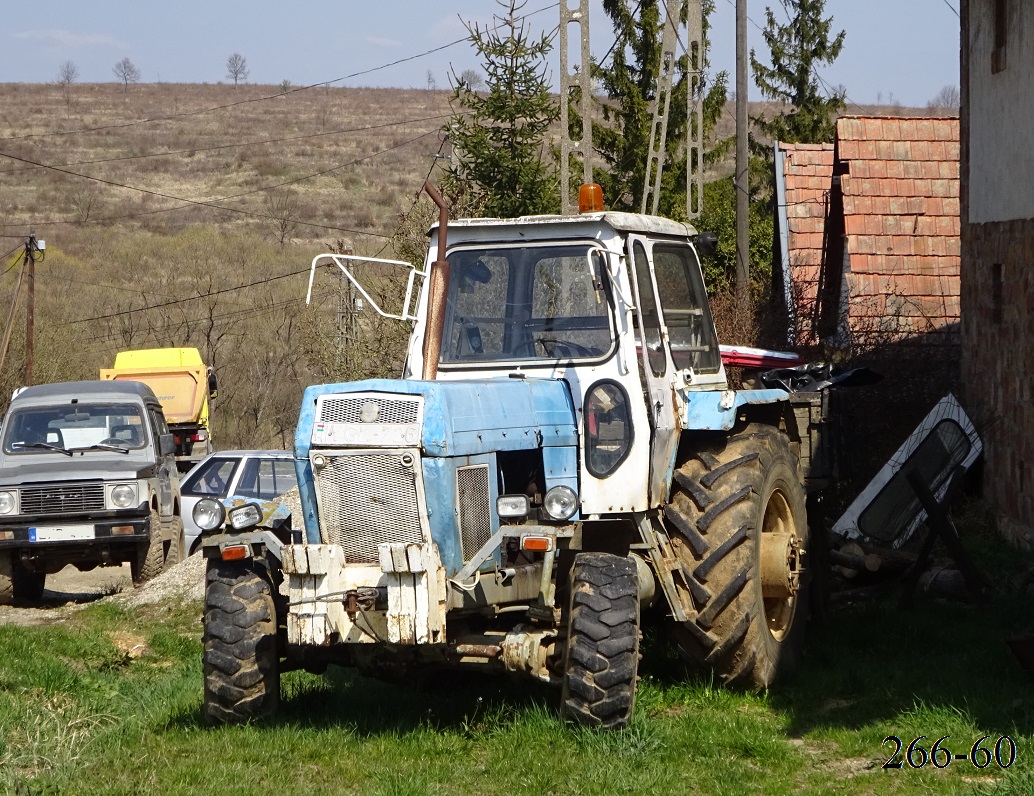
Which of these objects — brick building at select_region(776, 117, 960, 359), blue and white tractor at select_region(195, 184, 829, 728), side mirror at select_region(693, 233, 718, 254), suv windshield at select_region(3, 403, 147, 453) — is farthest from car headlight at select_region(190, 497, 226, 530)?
brick building at select_region(776, 117, 960, 359)

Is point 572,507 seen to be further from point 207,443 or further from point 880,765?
point 207,443

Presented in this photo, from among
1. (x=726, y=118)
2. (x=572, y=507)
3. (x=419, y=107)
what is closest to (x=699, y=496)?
(x=572, y=507)

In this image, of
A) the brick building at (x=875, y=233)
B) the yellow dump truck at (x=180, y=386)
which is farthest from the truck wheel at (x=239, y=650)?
the yellow dump truck at (x=180, y=386)

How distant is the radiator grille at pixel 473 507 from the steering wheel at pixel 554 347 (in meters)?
0.92

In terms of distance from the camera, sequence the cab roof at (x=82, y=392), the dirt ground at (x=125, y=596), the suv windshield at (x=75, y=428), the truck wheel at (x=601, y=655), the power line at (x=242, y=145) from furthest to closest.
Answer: the power line at (x=242, y=145) < the cab roof at (x=82, y=392) < the suv windshield at (x=75, y=428) < the dirt ground at (x=125, y=596) < the truck wheel at (x=601, y=655)

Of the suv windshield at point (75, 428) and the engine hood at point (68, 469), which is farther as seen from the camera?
the suv windshield at point (75, 428)

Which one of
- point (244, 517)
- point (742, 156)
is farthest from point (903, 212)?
point (244, 517)

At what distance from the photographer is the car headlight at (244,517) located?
255 inches

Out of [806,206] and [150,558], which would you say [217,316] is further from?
[150,558]

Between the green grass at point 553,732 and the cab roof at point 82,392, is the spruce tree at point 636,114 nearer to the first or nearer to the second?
the cab roof at point 82,392

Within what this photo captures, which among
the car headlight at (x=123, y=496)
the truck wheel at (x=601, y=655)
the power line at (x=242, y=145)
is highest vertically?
the power line at (x=242, y=145)

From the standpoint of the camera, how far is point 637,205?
23.7m

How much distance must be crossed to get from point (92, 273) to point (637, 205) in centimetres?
2900

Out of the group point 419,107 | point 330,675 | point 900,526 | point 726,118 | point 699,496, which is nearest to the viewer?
point 699,496
